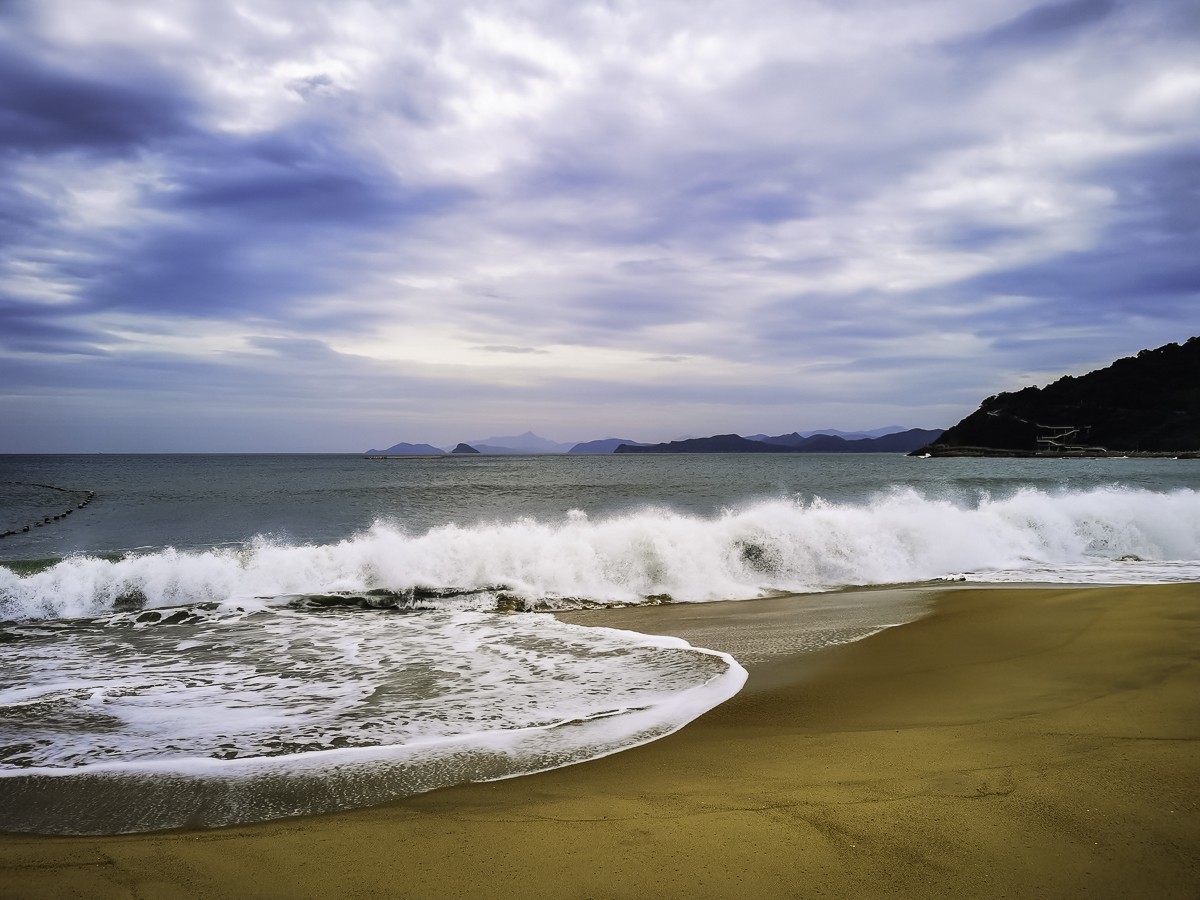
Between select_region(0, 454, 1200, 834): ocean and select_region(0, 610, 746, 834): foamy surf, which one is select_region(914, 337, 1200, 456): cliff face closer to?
select_region(0, 454, 1200, 834): ocean

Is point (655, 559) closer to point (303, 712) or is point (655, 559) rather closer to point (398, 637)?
point (398, 637)

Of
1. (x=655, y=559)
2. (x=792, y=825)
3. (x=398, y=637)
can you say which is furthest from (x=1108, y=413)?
(x=792, y=825)

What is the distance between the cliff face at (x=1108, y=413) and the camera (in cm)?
9169

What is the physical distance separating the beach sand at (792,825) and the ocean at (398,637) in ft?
1.54

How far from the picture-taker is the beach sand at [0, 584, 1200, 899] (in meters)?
3.09

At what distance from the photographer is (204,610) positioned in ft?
37.6

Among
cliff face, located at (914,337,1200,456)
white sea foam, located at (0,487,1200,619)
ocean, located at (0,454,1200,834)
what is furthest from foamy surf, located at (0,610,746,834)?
cliff face, located at (914,337,1200,456)

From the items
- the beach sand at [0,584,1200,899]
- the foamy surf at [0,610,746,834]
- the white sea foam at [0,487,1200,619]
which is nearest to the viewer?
the beach sand at [0,584,1200,899]

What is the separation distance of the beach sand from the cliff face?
10952 cm

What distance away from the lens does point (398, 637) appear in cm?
954

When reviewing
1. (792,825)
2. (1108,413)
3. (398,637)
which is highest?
(1108,413)

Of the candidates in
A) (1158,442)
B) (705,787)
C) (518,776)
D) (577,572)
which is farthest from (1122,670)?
(1158,442)

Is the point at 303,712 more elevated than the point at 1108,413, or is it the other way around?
the point at 1108,413

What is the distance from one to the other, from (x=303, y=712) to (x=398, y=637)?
3421mm
